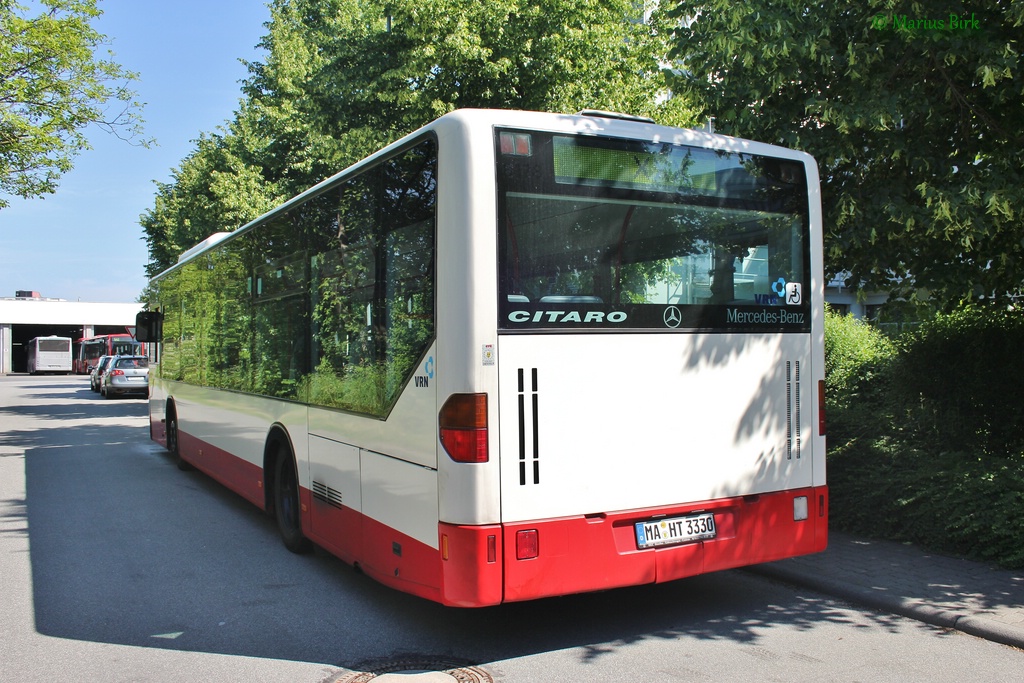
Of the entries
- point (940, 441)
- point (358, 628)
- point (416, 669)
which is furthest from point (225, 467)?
point (940, 441)

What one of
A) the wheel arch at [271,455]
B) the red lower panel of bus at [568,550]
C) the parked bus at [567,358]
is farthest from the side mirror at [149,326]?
the red lower panel of bus at [568,550]

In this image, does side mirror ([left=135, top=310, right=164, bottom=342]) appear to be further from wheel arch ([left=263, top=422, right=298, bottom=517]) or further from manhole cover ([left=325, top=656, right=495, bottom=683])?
manhole cover ([left=325, top=656, right=495, bottom=683])

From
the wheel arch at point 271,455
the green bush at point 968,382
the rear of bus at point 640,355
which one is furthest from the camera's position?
the green bush at point 968,382

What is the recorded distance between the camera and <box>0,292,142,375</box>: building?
3024 inches

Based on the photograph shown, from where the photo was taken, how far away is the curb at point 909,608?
199 inches

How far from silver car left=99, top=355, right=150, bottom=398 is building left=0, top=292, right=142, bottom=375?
41.4m

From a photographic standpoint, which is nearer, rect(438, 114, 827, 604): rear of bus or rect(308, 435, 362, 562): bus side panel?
rect(438, 114, 827, 604): rear of bus

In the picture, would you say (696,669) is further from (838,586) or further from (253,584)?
(253,584)

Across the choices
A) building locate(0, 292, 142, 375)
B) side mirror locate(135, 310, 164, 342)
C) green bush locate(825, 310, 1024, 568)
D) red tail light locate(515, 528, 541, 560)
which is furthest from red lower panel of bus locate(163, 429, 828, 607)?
building locate(0, 292, 142, 375)

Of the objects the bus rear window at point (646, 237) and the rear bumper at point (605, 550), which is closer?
the rear bumper at point (605, 550)

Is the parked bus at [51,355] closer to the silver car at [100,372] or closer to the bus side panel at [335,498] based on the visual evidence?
the silver car at [100,372]

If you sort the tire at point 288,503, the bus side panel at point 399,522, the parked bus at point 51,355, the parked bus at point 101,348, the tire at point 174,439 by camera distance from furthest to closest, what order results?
the parked bus at point 51,355 < the parked bus at point 101,348 < the tire at point 174,439 < the tire at point 288,503 < the bus side panel at point 399,522

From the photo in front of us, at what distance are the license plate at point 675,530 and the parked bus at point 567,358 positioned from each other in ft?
0.04

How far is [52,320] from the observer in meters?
78.1
